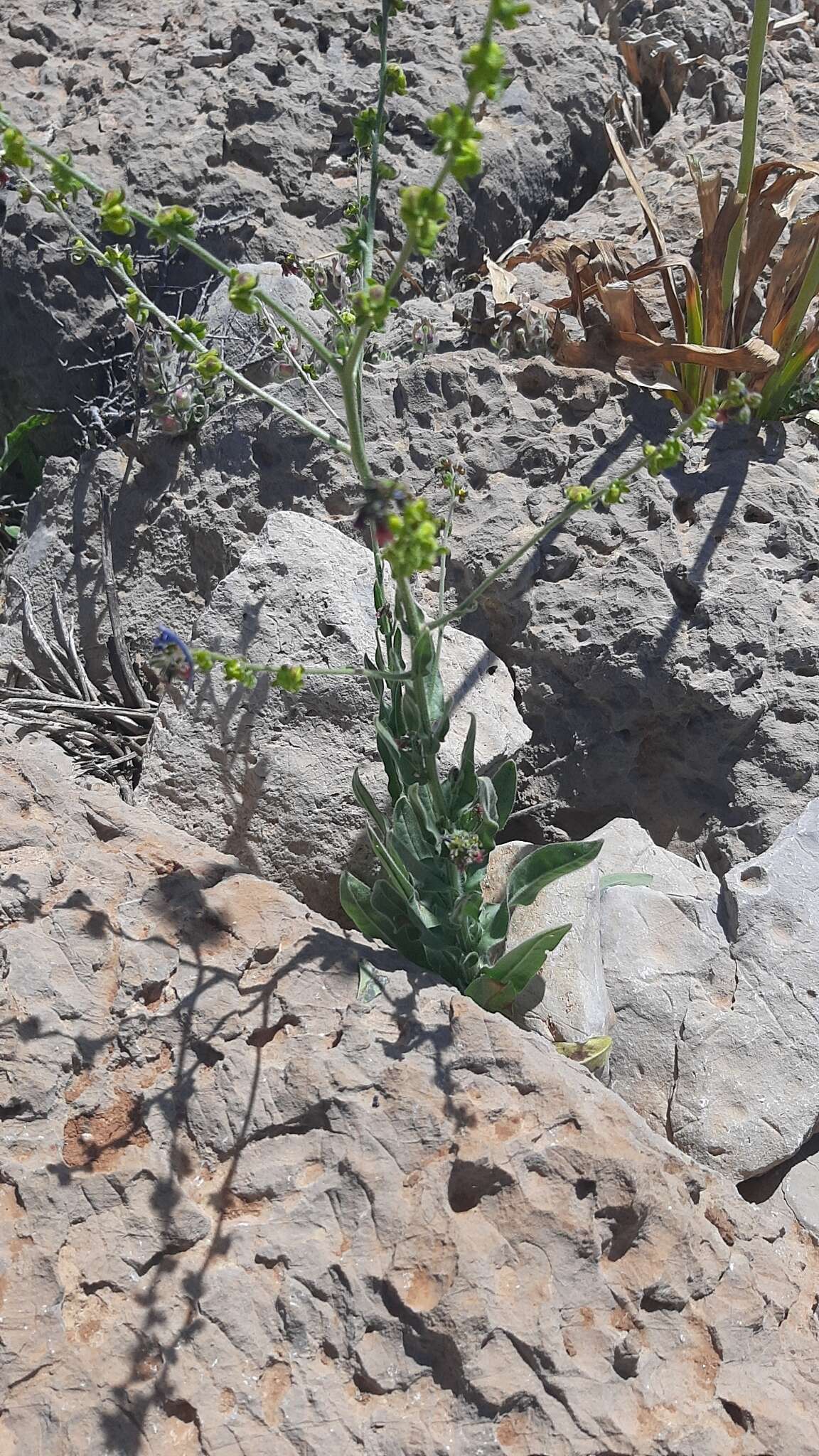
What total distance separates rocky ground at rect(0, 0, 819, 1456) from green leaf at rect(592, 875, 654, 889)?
11 millimetres

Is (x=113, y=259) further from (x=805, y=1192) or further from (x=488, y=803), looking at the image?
(x=805, y=1192)

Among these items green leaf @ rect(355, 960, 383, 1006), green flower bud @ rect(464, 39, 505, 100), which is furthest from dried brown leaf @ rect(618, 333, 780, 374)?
green leaf @ rect(355, 960, 383, 1006)

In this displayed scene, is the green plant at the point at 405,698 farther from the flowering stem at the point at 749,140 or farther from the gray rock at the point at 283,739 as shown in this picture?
the flowering stem at the point at 749,140

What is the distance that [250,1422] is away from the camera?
5.24ft

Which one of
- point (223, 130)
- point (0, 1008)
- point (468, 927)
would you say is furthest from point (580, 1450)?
point (223, 130)

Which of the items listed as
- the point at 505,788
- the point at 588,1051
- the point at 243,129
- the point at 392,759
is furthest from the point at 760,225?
the point at 588,1051

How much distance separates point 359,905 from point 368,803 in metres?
0.20

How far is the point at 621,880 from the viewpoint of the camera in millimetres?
2574

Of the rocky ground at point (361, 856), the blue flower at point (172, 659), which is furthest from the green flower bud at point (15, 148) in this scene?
the rocky ground at point (361, 856)

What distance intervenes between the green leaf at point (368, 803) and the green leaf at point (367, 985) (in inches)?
11.6

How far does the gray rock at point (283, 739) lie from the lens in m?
2.49

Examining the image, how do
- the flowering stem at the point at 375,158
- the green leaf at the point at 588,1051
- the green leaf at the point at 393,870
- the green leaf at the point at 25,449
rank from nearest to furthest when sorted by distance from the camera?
1. the flowering stem at the point at 375,158
2. the green leaf at the point at 393,870
3. the green leaf at the point at 588,1051
4. the green leaf at the point at 25,449

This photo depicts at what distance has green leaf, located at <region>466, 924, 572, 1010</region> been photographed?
2.11 meters

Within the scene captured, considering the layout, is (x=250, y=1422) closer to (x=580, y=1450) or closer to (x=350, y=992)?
(x=580, y=1450)
